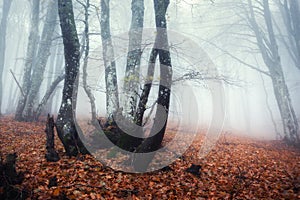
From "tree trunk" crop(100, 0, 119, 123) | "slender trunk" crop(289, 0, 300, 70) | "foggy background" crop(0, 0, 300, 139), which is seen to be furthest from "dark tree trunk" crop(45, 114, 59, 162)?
"slender trunk" crop(289, 0, 300, 70)

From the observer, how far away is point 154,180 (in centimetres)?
568

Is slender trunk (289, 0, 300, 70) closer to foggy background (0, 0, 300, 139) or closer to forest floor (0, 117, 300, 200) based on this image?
foggy background (0, 0, 300, 139)

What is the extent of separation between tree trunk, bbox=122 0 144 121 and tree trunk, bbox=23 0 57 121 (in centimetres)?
580

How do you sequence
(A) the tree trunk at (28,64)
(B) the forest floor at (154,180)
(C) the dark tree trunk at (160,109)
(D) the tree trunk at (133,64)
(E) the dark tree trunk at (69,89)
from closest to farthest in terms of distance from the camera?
(B) the forest floor at (154,180)
(C) the dark tree trunk at (160,109)
(E) the dark tree trunk at (69,89)
(D) the tree trunk at (133,64)
(A) the tree trunk at (28,64)

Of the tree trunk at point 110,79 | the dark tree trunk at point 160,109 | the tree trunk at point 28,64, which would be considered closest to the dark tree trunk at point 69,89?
the tree trunk at point 110,79

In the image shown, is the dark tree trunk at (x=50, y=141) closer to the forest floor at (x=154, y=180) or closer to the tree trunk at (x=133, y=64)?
Result: the forest floor at (x=154, y=180)

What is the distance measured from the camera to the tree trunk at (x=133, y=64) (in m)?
7.96

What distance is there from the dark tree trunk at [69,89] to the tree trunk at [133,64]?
1.86 metres

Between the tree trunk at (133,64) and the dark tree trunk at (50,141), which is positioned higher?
the tree trunk at (133,64)

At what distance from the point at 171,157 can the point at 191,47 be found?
16.8 feet

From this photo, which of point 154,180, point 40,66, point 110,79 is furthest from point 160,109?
point 40,66

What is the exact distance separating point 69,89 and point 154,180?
148 inches

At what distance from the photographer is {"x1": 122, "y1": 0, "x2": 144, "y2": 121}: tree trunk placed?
7.96m

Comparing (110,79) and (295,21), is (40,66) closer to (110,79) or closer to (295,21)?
(110,79)
